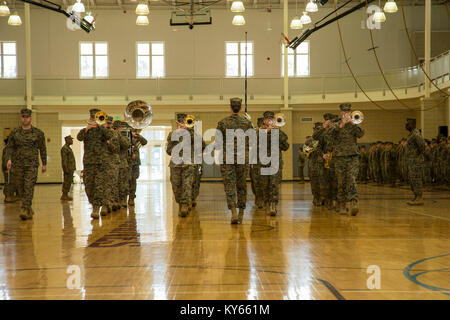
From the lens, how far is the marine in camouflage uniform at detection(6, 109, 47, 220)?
9969 mm

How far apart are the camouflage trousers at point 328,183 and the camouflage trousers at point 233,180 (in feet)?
9.01

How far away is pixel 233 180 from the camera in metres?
9.27

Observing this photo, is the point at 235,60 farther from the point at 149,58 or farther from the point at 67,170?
the point at 67,170

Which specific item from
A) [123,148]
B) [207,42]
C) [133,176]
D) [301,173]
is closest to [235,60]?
[207,42]

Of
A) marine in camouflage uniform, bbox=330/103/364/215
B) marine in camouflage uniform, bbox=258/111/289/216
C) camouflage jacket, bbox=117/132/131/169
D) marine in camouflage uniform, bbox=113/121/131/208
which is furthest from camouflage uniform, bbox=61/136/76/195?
marine in camouflage uniform, bbox=330/103/364/215

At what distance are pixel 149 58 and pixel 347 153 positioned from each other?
21.7m

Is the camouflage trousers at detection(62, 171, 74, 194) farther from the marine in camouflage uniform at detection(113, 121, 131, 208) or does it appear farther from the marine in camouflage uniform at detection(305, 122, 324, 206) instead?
the marine in camouflage uniform at detection(305, 122, 324, 206)

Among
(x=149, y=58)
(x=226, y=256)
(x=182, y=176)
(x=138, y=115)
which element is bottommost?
(x=226, y=256)

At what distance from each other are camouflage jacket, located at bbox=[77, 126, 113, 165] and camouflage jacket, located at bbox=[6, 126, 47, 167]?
0.81m

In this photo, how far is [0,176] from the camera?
2930 centimetres

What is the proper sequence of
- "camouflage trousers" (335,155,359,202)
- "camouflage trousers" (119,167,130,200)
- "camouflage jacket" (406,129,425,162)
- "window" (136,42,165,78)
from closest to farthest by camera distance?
"camouflage trousers" (335,155,359,202), "camouflage trousers" (119,167,130,200), "camouflage jacket" (406,129,425,162), "window" (136,42,165,78)
